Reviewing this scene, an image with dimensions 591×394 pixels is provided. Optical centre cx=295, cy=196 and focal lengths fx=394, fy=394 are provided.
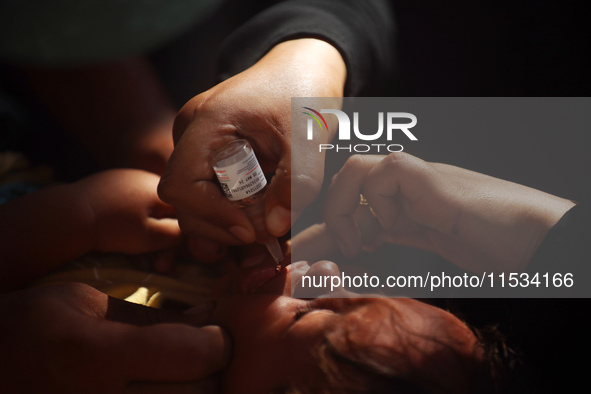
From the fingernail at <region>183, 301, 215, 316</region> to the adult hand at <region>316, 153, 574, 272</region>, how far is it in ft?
0.75

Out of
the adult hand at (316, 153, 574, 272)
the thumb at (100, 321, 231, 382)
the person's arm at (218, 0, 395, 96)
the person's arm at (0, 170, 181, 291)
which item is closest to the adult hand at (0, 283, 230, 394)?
the thumb at (100, 321, 231, 382)

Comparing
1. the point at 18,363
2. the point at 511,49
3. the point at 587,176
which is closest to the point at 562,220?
the point at 587,176

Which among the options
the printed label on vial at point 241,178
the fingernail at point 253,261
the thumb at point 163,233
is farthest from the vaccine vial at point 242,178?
the thumb at point 163,233

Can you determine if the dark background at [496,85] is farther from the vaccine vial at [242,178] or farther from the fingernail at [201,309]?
the fingernail at [201,309]

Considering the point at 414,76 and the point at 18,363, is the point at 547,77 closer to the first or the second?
the point at 414,76

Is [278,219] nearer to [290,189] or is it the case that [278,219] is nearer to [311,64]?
[290,189]

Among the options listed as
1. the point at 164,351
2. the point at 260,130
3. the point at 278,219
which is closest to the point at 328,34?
the point at 260,130

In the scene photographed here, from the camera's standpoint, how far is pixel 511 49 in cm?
78

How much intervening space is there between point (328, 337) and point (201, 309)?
216 mm

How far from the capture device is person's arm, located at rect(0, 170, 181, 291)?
0.64 metres

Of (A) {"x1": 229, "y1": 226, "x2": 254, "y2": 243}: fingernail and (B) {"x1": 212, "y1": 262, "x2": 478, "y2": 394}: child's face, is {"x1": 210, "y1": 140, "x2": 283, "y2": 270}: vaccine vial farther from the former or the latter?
(B) {"x1": 212, "y1": 262, "x2": 478, "y2": 394}: child's face

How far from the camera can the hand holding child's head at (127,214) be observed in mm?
701

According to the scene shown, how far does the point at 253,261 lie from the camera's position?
69 cm

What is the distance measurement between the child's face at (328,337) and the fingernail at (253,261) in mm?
96
